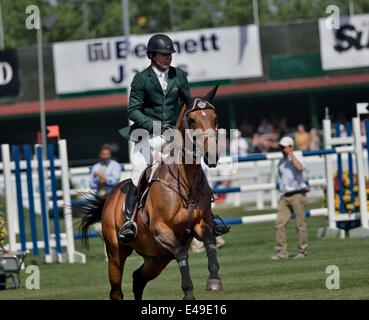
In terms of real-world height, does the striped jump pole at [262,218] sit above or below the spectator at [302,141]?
below

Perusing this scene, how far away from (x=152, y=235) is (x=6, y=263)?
18.0 ft

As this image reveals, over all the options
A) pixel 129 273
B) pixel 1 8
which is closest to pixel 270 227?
pixel 129 273

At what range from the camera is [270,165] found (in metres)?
29.4

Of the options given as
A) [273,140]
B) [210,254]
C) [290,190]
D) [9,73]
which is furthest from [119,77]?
[210,254]

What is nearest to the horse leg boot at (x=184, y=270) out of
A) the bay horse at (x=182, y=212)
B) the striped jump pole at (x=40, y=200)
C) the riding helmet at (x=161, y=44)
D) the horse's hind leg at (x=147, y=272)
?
the bay horse at (x=182, y=212)

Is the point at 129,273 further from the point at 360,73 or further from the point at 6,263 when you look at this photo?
the point at 360,73

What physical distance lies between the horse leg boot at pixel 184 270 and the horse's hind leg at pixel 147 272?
3.70ft

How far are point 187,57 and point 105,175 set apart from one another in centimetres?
1694

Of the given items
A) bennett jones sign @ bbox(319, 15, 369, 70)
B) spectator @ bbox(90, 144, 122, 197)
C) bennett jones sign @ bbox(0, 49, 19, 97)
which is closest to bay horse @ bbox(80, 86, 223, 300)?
spectator @ bbox(90, 144, 122, 197)

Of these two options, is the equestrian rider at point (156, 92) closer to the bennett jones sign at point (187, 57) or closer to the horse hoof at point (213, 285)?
the horse hoof at point (213, 285)

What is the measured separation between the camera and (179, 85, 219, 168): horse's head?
1029 cm

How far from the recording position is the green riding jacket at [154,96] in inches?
457

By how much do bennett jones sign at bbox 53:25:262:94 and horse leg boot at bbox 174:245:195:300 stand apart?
2630cm
